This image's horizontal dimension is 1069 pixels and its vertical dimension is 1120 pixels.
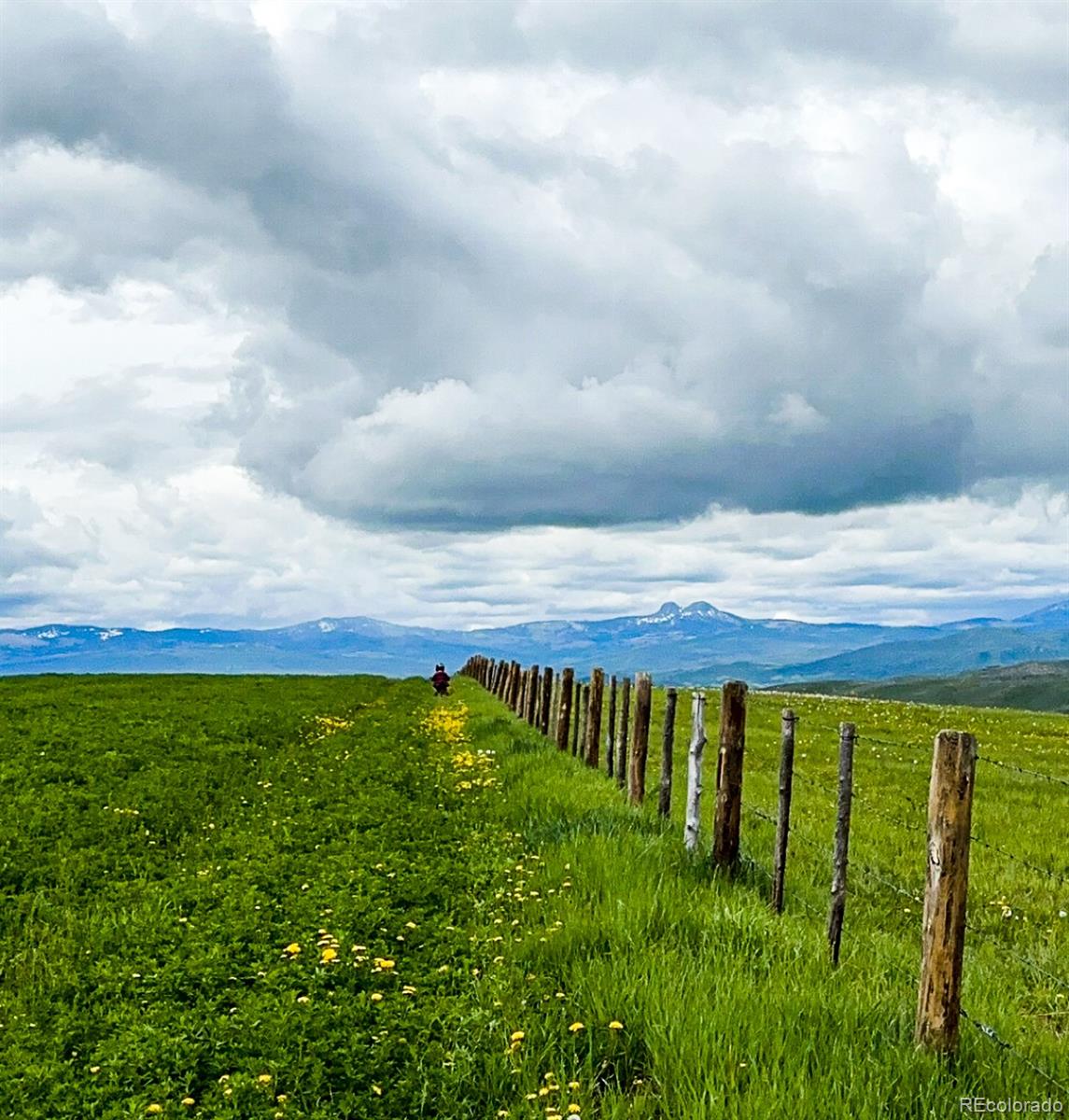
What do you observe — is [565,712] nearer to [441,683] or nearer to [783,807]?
[783,807]

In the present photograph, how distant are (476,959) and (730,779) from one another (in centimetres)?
439

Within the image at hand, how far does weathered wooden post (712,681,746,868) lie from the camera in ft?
41.7

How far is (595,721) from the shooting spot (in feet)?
80.6

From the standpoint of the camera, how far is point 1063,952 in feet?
38.1

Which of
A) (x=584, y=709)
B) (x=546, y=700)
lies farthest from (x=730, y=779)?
(x=546, y=700)

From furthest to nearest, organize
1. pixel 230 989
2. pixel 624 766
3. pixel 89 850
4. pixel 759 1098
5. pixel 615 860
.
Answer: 1. pixel 624 766
2. pixel 89 850
3. pixel 615 860
4. pixel 230 989
5. pixel 759 1098

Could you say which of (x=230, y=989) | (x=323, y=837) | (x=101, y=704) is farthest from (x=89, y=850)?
(x=101, y=704)

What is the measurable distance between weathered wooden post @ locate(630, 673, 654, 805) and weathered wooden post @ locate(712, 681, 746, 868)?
5407mm

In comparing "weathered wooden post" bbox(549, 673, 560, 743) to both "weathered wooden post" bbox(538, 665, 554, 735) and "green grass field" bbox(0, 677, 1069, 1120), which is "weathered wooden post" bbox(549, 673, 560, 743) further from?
"green grass field" bbox(0, 677, 1069, 1120)

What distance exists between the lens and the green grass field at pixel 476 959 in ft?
23.1

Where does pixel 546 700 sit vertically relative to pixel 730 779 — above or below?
below

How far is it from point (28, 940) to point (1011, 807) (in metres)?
19.6

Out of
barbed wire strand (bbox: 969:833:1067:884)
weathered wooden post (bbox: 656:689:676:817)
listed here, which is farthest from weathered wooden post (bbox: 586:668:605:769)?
barbed wire strand (bbox: 969:833:1067:884)

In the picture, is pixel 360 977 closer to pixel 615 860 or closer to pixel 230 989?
pixel 230 989
